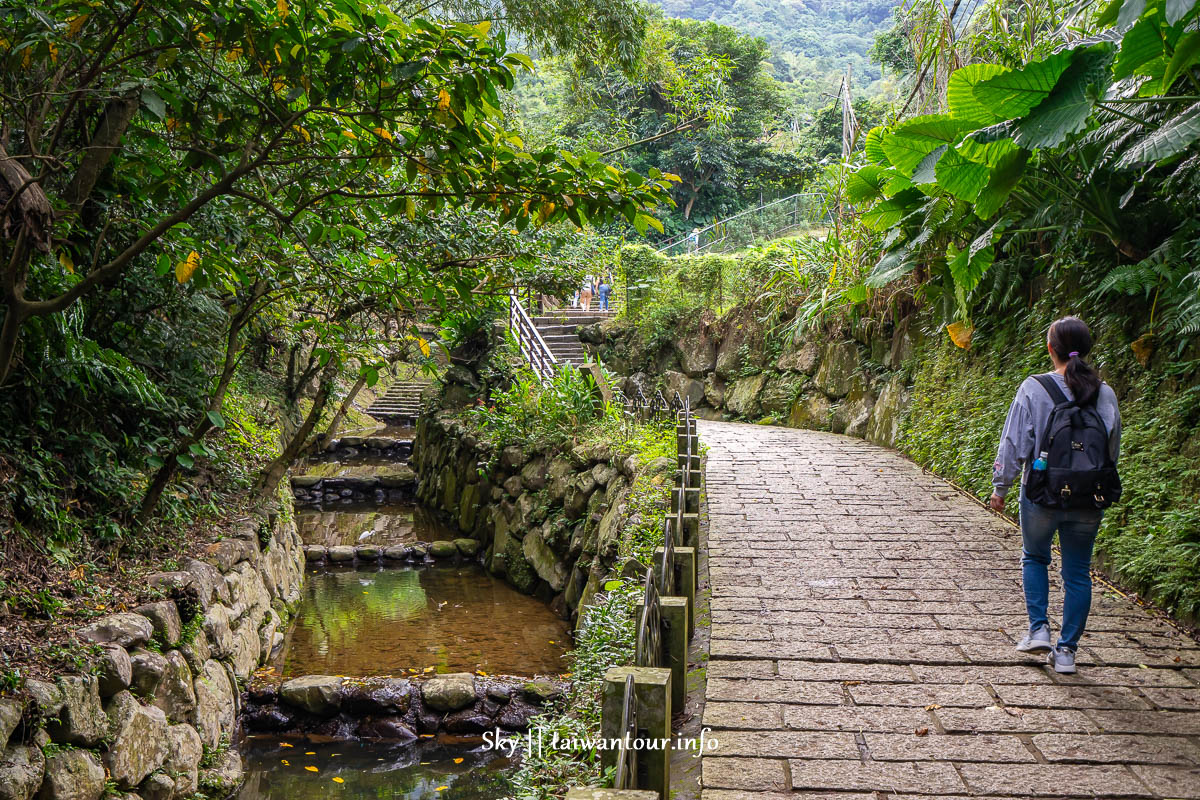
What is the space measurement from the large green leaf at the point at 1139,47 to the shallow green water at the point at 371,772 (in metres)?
6.46

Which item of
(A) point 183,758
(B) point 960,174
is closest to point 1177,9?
(B) point 960,174

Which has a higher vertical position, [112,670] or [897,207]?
[897,207]

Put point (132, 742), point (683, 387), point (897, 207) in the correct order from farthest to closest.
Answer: point (683, 387)
point (897, 207)
point (132, 742)

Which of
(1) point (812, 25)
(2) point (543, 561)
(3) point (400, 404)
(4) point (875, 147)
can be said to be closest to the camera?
(4) point (875, 147)

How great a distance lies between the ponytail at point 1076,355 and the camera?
13.3ft

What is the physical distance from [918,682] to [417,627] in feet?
24.1

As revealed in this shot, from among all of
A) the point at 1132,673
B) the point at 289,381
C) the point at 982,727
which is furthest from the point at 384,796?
the point at 289,381

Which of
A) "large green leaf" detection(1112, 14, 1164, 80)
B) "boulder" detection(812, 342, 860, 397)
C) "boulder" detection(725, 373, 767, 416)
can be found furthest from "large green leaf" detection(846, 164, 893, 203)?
"boulder" detection(725, 373, 767, 416)

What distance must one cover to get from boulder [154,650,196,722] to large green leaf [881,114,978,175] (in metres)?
6.57

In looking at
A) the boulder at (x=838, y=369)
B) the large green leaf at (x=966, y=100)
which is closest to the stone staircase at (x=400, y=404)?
the boulder at (x=838, y=369)

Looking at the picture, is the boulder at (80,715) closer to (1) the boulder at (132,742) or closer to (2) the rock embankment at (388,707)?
(1) the boulder at (132,742)

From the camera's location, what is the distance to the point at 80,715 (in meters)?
4.39

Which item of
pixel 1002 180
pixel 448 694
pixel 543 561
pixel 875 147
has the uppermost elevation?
pixel 875 147

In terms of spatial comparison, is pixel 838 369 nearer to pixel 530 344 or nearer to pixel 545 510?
pixel 545 510
